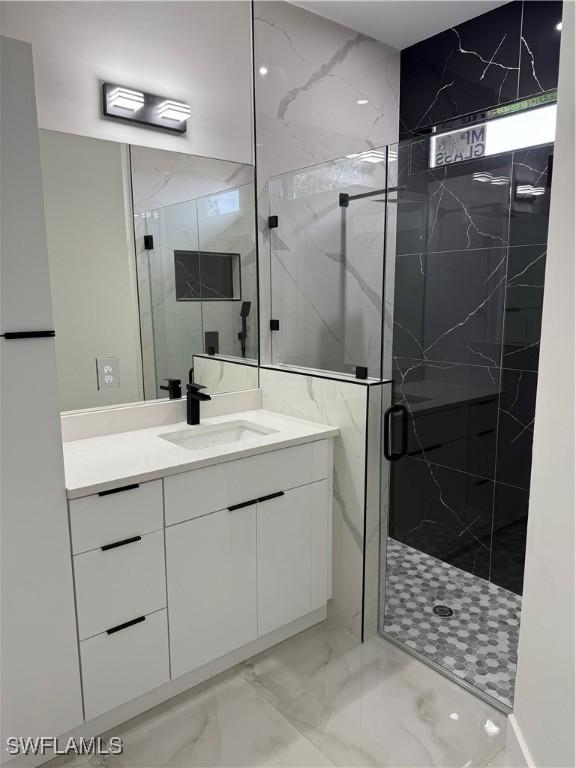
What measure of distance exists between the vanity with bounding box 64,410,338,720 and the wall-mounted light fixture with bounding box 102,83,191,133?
134cm

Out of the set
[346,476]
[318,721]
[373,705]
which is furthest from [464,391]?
[318,721]

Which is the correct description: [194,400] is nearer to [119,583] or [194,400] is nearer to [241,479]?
[241,479]

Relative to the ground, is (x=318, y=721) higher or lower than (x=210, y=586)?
lower

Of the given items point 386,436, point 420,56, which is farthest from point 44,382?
point 420,56

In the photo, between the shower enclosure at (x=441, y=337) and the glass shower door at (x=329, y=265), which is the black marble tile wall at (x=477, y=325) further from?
the glass shower door at (x=329, y=265)

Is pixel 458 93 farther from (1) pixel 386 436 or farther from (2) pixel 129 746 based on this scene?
(2) pixel 129 746

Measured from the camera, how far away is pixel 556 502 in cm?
87

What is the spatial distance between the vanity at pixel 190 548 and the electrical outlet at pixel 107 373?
0.73ft

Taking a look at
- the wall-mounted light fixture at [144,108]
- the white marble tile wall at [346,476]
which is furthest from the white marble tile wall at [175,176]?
the white marble tile wall at [346,476]

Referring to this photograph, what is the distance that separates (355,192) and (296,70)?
79cm

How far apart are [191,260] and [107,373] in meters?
0.67

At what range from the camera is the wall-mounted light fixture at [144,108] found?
2.13 meters

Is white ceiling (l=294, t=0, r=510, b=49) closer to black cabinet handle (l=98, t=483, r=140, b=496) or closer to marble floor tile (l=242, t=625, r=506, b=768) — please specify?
black cabinet handle (l=98, t=483, r=140, b=496)

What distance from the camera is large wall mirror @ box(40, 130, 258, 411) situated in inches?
82.2
